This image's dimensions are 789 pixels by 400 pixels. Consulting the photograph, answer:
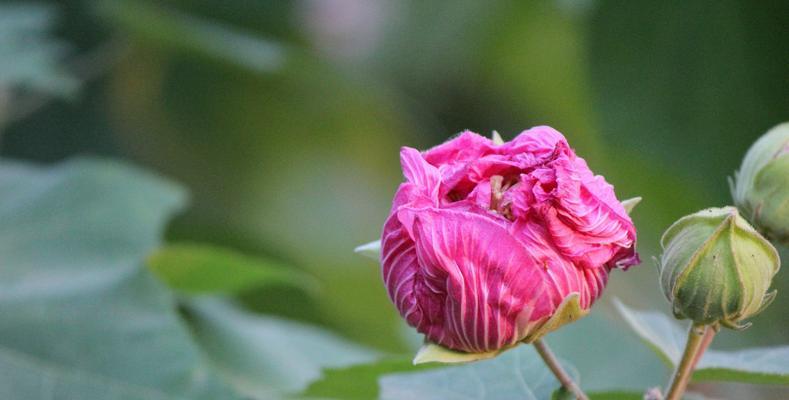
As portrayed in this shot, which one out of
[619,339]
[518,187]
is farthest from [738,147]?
[518,187]

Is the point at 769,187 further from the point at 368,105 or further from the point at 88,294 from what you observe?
the point at 368,105

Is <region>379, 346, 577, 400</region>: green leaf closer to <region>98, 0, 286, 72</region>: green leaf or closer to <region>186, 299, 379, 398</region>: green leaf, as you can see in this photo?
<region>186, 299, 379, 398</region>: green leaf

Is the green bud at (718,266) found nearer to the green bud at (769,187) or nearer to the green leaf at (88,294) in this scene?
the green bud at (769,187)

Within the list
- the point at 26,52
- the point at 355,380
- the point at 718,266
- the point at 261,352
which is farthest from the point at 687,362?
the point at 26,52

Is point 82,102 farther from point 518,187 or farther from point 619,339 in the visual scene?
point 518,187

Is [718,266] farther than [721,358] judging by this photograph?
No

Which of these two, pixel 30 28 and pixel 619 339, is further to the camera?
pixel 30 28
